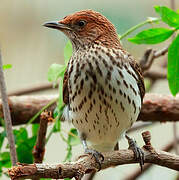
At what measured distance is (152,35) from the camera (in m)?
2.88

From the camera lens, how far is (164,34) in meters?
2.88

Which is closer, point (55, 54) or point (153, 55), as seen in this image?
point (153, 55)

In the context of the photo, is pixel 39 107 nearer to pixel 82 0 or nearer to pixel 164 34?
pixel 164 34

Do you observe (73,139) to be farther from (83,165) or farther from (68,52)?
(83,165)

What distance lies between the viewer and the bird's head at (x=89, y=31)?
3215mm

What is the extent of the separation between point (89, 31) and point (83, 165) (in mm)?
1207

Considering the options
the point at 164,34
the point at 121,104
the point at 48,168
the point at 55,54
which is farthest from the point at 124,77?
the point at 55,54

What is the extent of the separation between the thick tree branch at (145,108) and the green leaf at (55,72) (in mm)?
403

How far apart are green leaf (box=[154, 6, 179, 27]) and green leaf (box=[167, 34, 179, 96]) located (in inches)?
4.3

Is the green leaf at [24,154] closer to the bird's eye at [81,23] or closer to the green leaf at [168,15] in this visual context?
the bird's eye at [81,23]

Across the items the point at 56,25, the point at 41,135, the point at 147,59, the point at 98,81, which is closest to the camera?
the point at 41,135

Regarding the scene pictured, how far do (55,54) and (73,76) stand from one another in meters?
3.75

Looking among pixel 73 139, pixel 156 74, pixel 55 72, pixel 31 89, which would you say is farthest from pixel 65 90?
pixel 156 74

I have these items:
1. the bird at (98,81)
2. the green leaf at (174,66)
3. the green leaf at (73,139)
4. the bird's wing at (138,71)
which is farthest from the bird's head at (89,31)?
the green leaf at (73,139)
